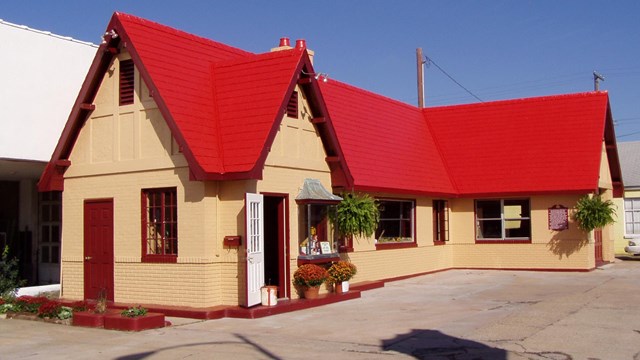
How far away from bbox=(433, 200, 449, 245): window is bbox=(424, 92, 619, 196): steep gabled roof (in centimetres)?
79

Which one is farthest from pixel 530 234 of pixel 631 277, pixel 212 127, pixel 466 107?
pixel 212 127

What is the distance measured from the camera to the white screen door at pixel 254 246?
1509 centimetres

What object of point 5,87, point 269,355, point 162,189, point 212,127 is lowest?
point 269,355

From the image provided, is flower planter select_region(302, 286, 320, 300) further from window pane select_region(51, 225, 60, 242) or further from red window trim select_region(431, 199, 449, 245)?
red window trim select_region(431, 199, 449, 245)

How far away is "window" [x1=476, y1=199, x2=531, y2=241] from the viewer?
25.2 metres

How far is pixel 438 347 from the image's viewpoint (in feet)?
37.6

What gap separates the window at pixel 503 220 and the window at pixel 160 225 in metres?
12.9

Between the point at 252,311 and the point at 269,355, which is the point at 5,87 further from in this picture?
the point at 269,355

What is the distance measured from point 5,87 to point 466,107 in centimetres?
1596

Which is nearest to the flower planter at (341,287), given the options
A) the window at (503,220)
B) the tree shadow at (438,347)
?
the tree shadow at (438,347)

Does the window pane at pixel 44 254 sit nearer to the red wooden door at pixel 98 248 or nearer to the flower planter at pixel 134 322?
the red wooden door at pixel 98 248

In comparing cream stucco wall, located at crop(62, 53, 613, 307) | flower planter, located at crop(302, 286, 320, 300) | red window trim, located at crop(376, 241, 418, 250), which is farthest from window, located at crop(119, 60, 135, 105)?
red window trim, located at crop(376, 241, 418, 250)

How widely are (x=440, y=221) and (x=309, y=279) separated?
10223 mm

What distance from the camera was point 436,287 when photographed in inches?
802
